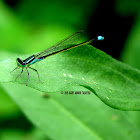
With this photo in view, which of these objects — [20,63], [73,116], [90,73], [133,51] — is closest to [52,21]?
[133,51]

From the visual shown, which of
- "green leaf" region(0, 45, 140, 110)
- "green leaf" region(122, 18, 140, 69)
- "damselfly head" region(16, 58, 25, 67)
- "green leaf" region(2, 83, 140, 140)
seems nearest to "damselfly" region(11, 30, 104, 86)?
"damselfly head" region(16, 58, 25, 67)

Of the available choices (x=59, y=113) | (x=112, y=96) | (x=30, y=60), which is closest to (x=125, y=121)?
(x=59, y=113)

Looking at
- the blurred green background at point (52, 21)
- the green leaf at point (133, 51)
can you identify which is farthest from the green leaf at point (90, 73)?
the blurred green background at point (52, 21)

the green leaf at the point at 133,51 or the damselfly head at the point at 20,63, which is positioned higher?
the green leaf at the point at 133,51

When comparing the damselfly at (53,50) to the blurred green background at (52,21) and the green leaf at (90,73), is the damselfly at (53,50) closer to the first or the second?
the green leaf at (90,73)

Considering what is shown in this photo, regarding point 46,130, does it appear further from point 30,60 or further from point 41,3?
point 41,3

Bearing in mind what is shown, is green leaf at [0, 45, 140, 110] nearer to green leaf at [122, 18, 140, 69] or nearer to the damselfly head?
the damselfly head

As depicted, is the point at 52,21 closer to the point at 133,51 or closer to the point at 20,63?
the point at 133,51

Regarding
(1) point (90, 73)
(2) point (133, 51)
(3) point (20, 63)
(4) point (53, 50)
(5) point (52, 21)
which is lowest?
(1) point (90, 73)
